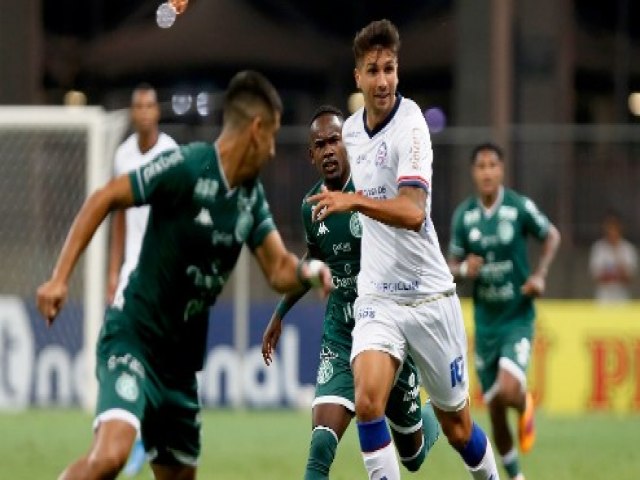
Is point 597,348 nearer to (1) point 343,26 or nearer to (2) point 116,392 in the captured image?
(1) point 343,26

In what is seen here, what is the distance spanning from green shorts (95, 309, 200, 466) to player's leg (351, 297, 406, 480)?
1.20 meters

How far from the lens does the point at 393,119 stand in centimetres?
988

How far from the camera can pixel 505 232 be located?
571 inches

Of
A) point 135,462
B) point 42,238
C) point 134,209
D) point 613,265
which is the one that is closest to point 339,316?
point 134,209

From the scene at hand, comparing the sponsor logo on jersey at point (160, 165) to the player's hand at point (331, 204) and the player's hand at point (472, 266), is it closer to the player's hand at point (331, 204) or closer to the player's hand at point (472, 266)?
the player's hand at point (331, 204)

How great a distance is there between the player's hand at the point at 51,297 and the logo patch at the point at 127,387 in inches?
19.7

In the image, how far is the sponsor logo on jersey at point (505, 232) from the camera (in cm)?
1448

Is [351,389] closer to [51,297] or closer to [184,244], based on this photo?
[184,244]

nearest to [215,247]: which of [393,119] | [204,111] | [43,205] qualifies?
[393,119]

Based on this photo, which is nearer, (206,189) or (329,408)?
(206,189)

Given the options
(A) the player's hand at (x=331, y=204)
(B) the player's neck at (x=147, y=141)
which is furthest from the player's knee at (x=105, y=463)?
(B) the player's neck at (x=147, y=141)

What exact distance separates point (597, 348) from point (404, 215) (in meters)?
12.4

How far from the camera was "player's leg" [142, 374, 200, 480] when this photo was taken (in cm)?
859

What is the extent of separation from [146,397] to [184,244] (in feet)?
2.31
